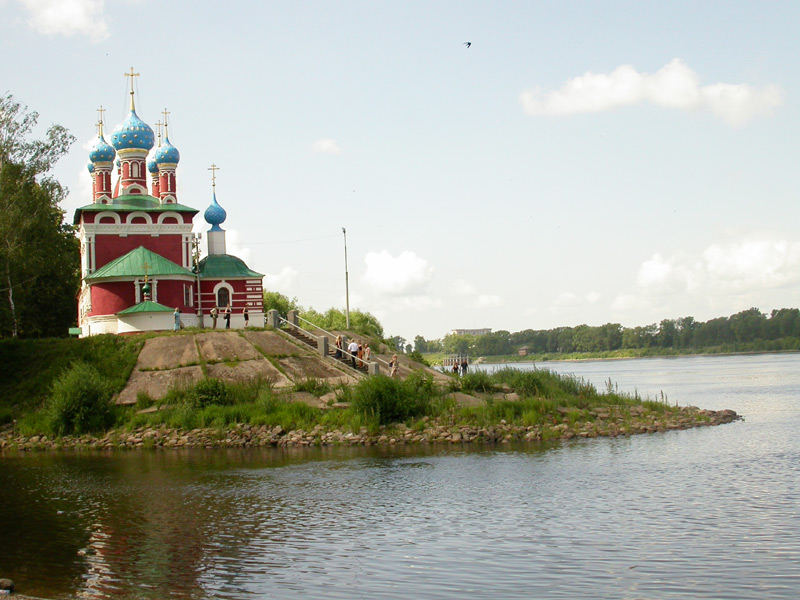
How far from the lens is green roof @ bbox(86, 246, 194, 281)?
47906 millimetres

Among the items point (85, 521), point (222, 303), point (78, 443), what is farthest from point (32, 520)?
point (222, 303)

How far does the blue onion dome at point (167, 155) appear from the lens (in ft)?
181

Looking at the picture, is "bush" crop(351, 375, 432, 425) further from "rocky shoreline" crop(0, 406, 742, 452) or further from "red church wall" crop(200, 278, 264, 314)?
"red church wall" crop(200, 278, 264, 314)

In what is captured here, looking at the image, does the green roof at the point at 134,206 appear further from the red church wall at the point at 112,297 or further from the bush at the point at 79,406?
the bush at the point at 79,406

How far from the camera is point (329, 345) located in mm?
45844

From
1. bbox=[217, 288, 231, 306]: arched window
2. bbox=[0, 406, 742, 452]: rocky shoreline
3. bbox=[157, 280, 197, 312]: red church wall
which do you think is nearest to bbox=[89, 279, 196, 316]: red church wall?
bbox=[157, 280, 197, 312]: red church wall

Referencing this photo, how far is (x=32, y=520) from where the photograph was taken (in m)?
22.4

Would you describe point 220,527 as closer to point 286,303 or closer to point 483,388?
point 483,388

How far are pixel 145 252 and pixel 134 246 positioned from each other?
88.3 inches

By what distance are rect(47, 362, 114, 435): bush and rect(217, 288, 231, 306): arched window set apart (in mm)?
13942

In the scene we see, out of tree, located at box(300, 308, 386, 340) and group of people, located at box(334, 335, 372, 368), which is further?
tree, located at box(300, 308, 386, 340)

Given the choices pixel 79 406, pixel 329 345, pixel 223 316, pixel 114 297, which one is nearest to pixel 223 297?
pixel 223 316

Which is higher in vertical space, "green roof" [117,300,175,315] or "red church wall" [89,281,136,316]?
"red church wall" [89,281,136,316]

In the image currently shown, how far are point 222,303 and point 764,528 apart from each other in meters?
38.1
